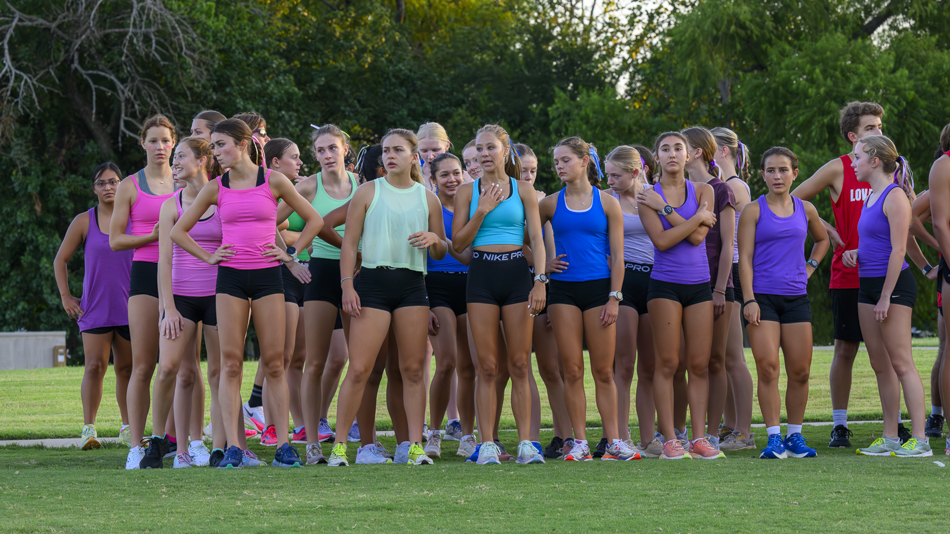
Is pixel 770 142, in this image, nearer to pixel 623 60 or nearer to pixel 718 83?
pixel 718 83

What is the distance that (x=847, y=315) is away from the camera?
6805 mm

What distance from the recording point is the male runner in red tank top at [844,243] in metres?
6.75

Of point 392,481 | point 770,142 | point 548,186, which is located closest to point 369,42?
point 548,186

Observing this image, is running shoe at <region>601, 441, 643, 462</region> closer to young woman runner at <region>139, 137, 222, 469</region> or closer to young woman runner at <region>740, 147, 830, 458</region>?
young woman runner at <region>740, 147, 830, 458</region>

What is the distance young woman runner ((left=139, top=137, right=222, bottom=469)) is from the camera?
5.81 metres

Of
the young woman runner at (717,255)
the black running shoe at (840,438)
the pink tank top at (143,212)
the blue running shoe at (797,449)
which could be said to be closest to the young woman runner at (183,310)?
the pink tank top at (143,212)

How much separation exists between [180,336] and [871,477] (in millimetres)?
3997

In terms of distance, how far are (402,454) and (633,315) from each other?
5.74ft

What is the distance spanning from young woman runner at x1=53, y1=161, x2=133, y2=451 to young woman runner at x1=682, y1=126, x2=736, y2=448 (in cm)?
430

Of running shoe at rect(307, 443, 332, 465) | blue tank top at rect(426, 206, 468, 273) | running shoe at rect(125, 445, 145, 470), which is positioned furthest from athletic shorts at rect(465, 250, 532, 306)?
running shoe at rect(125, 445, 145, 470)

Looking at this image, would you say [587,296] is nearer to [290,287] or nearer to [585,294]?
[585,294]

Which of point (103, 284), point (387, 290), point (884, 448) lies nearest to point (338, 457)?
point (387, 290)

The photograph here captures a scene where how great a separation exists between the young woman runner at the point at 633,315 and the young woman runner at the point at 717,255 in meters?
0.41

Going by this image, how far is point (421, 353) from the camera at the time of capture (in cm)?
589
